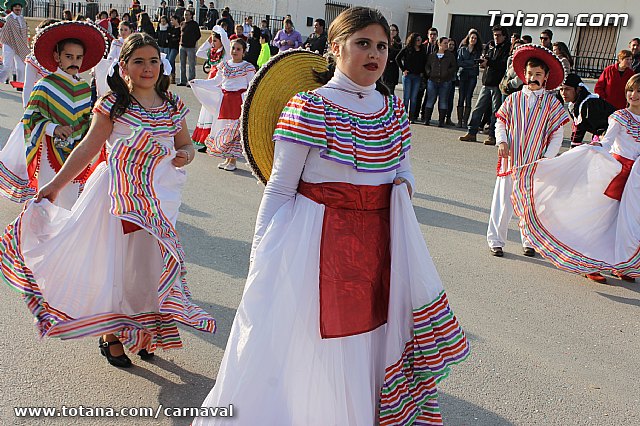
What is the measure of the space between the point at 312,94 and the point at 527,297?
3218mm

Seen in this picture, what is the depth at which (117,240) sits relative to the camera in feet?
12.6

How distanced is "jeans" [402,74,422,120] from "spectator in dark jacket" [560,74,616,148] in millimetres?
6947

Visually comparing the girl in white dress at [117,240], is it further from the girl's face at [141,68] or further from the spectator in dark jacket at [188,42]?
the spectator in dark jacket at [188,42]

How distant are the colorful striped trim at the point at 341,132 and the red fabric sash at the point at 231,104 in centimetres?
673

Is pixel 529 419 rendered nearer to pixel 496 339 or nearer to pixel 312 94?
pixel 496 339

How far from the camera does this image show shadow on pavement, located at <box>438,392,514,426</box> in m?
→ 3.65

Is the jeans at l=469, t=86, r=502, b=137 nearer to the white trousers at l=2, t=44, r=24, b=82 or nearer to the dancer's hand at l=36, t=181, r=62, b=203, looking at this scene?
the dancer's hand at l=36, t=181, r=62, b=203

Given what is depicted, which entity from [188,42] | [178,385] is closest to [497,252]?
[178,385]

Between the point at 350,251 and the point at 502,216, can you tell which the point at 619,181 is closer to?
the point at 502,216

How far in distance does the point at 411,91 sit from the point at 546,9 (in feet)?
23.2

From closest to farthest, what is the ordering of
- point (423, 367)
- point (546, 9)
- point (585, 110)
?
point (423, 367), point (585, 110), point (546, 9)

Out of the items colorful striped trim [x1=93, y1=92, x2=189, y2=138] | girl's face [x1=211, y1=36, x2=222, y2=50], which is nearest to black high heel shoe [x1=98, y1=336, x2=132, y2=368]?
colorful striped trim [x1=93, y1=92, x2=189, y2=138]

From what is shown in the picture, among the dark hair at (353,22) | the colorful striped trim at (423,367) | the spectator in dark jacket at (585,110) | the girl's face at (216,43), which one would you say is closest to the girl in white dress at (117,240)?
the colorful striped trim at (423,367)

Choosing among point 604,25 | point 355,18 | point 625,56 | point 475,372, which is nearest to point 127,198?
point 355,18
